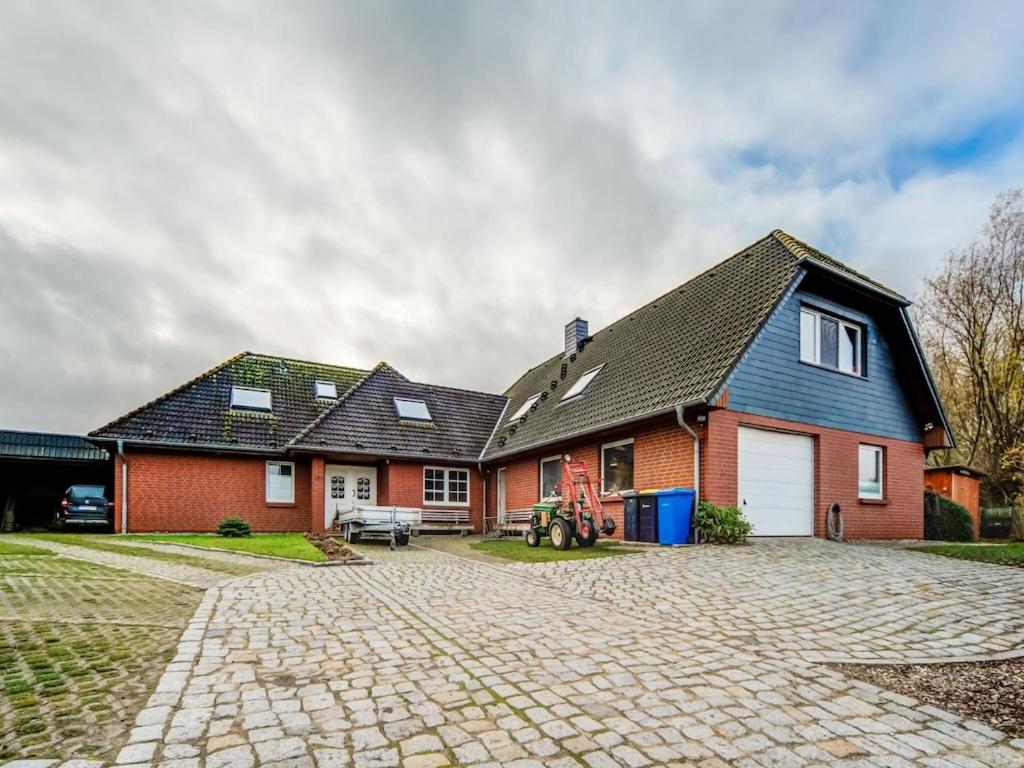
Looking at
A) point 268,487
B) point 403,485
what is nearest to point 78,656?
point 403,485

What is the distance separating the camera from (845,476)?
45.3 ft

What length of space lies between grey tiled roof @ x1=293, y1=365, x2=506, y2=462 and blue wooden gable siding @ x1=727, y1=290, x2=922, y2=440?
1082 centimetres

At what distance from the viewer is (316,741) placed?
310 centimetres

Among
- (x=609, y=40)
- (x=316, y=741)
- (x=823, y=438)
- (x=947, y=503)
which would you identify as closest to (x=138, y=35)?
(x=609, y=40)

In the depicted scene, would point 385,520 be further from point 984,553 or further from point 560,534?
point 984,553

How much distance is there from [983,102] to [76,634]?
1362cm

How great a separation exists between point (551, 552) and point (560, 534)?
1.48 ft

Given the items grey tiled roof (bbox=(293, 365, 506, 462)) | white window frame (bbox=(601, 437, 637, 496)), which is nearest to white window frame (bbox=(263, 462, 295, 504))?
grey tiled roof (bbox=(293, 365, 506, 462))

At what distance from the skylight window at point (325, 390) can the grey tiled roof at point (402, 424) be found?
161 centimetres

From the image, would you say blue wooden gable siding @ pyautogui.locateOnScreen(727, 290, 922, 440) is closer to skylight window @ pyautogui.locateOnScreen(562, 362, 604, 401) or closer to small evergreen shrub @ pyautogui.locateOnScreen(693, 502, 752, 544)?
small evergreen shrub @ pyautogui.locateOnScreen(693, 502, 752, 544)

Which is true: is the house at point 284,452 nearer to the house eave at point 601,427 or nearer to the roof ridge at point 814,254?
the house eave at point 601,427

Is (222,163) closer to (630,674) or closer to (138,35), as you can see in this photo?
(138,35)

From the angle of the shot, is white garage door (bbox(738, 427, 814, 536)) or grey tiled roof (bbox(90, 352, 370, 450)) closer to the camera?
white garage door (bbox(738, 427, 814, 536))

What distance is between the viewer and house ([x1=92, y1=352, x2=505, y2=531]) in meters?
17.5
